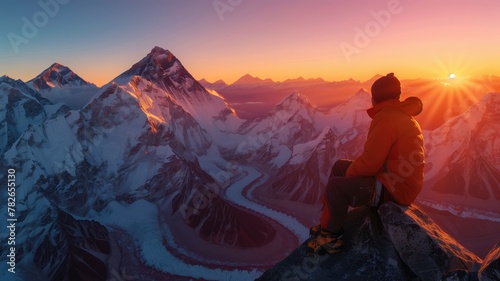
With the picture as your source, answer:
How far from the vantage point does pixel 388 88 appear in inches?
316

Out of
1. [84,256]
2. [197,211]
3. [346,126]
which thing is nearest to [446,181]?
[346,126]

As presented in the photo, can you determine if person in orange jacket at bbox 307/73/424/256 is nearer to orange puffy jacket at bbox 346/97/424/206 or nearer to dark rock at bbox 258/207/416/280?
orange puffy jacket at bbox 346/97/424/206

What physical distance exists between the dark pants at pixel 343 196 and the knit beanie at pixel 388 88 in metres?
2.14

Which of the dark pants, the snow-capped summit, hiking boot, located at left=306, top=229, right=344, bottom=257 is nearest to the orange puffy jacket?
the dark pants

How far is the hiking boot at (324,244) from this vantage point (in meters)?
7.91

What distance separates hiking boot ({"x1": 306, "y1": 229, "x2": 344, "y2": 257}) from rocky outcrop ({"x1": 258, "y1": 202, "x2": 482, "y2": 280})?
6.9 inches

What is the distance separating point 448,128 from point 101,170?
110m

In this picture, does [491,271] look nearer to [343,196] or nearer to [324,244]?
[343,196]

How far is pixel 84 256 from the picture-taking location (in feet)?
180

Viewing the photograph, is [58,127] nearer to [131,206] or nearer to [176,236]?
[131,206]

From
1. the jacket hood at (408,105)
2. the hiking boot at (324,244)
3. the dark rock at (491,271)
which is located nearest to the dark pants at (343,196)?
the hiking boot at (324,244)

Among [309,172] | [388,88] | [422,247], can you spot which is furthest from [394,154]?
[309,172]

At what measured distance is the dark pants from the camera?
768cm

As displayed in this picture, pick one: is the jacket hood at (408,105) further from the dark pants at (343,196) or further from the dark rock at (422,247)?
the dark rock at (422,247)
